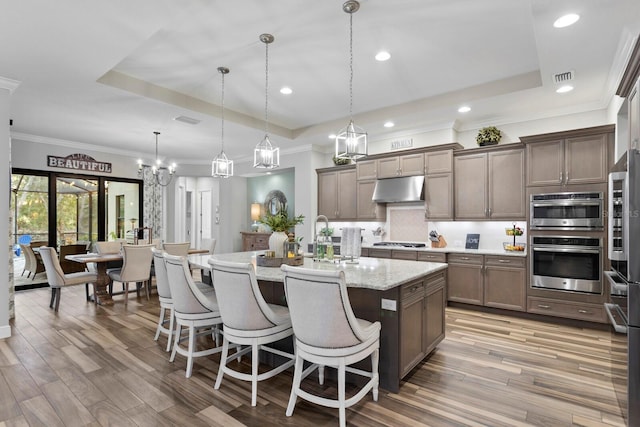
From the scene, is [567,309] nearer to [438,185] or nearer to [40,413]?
[438,185]

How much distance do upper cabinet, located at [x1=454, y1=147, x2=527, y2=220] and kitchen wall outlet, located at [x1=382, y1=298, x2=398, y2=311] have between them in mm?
3176

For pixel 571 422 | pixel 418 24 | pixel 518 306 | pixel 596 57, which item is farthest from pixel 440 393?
pixel 596 57

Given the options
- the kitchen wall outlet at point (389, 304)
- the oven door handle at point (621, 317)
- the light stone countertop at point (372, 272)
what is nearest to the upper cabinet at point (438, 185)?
the light stone countertop at point (372, 272)

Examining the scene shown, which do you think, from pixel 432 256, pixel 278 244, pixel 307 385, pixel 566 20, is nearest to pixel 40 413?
pixel 307 385

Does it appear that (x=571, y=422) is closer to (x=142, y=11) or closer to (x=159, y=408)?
(x=159, y=408)

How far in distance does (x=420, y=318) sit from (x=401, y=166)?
134 inches

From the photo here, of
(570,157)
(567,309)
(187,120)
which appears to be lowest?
(567,309)

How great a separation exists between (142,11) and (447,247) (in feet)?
16.4

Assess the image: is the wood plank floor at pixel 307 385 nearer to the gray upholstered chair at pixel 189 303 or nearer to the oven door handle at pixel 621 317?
the oven door handle at pixel 621 317

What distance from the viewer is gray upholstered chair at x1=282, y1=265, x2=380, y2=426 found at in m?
2.00

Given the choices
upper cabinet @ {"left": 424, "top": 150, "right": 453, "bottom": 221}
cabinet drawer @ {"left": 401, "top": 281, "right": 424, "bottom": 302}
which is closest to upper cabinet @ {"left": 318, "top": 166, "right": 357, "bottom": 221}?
upper cabinet @ {"left": 424, "top": 150, "right": 453, "bottom": 221}

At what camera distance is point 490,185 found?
16.1 ft

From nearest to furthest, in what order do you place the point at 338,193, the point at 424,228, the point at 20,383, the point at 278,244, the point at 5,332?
the point at 20,383, the point at 278,244, the point at 5,332, the point at 424,228, the point at 338,193

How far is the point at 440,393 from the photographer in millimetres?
Result: 2539
